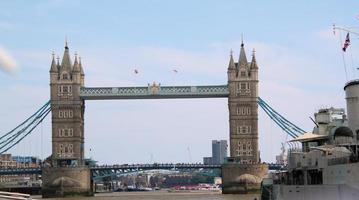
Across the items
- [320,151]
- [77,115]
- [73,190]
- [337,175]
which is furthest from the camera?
[77,115]

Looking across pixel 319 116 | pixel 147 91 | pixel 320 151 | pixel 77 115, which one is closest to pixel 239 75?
pixel 147 91

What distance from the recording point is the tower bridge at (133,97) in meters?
120

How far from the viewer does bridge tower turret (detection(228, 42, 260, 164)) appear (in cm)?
12419

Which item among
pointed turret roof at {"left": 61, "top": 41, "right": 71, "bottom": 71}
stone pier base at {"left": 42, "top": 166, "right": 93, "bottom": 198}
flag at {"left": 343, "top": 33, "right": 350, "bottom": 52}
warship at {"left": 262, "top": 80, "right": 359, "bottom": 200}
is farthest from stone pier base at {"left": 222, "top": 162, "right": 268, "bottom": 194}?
flag at {"left": 343, "top": 33, "right": 350, "bottom": 52}

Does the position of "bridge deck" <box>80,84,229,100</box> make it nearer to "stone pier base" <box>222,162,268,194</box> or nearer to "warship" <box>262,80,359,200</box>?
"stone pier base" <box>222,162,268,194</box>

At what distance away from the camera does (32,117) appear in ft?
433

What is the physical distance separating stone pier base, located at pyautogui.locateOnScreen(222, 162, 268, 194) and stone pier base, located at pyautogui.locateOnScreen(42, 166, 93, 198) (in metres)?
21.4

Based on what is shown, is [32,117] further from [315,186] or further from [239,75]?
[315,186]

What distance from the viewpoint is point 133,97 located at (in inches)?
4759

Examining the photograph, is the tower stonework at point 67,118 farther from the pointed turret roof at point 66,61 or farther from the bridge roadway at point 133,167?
the bridge roadway at point 133,167

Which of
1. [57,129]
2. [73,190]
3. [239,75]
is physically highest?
[239,75]

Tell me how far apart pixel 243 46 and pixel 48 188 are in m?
41.2

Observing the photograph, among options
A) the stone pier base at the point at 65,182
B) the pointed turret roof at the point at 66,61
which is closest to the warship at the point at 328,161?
the stone pier base at the point at 65,182

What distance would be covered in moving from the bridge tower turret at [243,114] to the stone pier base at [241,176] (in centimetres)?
704
